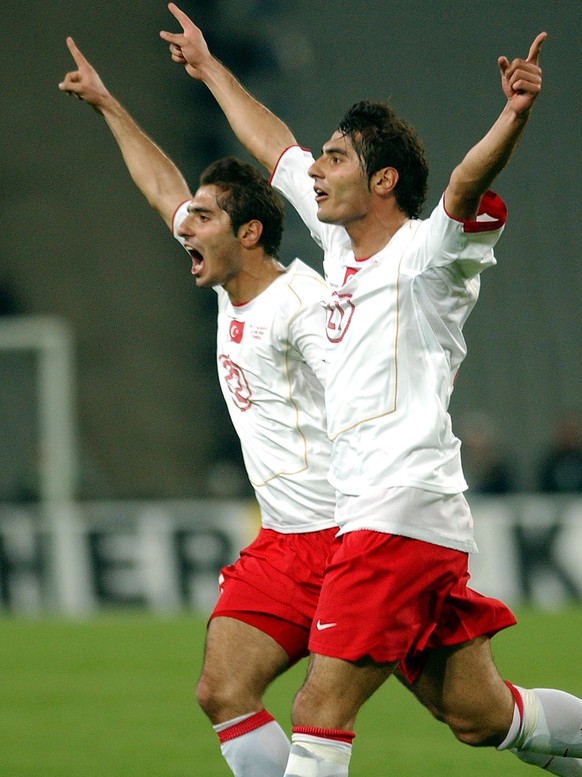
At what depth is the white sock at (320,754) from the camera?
406 centimetres

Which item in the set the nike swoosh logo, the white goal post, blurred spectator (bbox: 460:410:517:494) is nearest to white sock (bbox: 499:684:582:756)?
the nike swoosh logo

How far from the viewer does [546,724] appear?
4605 mm

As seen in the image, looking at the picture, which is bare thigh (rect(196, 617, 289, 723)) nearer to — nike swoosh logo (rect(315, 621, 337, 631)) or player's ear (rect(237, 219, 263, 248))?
nike swoosh logo (rect(315, 621, 337, 631))

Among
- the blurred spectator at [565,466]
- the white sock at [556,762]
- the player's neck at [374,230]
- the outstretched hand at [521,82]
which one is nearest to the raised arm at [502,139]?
the outstretched hand at [521,82]

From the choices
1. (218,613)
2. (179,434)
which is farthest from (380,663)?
(179,434)

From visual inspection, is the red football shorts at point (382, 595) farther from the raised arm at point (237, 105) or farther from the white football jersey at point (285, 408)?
the raised arm at point (237, 105)

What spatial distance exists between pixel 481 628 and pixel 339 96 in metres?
14.6

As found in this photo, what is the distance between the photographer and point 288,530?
4957mm

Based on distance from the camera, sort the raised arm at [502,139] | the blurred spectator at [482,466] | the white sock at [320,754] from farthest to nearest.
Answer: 1. the blurred spectator at [482,466]
2. the white sock at [320,754]
3. the raised arm at [502,139]

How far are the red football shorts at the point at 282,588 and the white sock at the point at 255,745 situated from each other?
253 mm

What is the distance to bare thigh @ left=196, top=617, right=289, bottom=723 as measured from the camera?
469 cm

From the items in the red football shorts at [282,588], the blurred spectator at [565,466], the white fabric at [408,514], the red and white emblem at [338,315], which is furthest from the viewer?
the blurred spectator at [565,466]

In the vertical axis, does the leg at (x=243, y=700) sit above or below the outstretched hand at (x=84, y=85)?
below

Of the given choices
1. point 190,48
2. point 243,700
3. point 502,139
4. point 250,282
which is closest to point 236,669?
point 243,700
